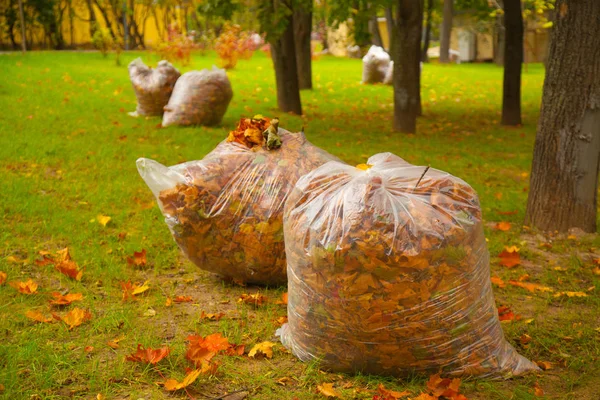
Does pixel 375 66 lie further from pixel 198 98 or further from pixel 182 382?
pixel 182 382

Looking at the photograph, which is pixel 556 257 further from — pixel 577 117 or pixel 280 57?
pixel 280 57

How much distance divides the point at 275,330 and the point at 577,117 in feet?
9.21

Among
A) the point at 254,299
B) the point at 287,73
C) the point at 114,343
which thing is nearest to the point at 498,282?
the point at 254,299

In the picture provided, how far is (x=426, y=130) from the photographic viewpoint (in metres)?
10.3

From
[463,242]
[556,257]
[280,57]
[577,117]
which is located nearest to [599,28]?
[577,117]

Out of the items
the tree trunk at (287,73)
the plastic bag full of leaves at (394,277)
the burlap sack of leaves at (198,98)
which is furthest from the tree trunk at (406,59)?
the plastic bag full of leaves at (394,277)

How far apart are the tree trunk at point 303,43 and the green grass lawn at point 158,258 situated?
316 cm

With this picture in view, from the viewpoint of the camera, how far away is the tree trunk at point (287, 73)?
10984 mm

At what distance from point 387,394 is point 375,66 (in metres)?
14.0

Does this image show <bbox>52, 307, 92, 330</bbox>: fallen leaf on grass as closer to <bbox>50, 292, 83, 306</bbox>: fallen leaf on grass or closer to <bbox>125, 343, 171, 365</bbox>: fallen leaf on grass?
<bbox>50, 292, 83, 306</bbox>: fallen leaf on grass

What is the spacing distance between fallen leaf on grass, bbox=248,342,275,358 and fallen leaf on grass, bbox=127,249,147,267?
145 centimetres

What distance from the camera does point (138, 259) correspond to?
4449 millimetres

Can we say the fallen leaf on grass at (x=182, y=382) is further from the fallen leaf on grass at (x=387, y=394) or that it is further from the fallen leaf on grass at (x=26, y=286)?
the fallen leaf on grass at (x=26, y=286)

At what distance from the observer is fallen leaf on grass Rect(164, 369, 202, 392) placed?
8.97 ft
